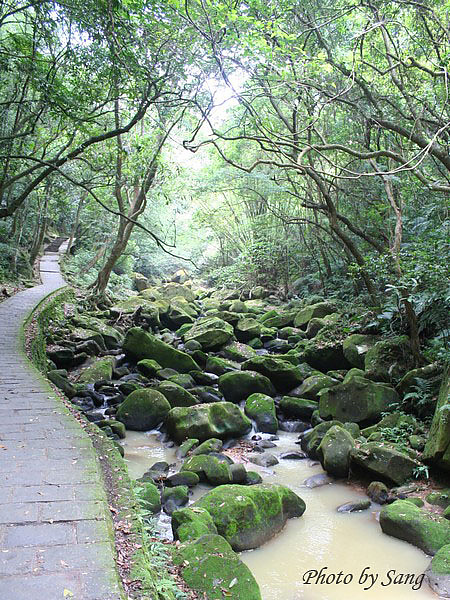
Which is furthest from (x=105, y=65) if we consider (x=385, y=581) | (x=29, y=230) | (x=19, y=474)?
(x=29, y=230)

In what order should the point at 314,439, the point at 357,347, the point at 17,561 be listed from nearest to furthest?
the point at 17,561 → the point at 314,439 → the point at 357,347

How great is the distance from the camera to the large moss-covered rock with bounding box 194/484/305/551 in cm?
434

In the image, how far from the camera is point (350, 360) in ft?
32.7

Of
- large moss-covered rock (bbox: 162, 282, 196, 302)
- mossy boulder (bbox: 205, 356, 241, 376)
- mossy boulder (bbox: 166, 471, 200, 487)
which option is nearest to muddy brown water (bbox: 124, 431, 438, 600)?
mossy boulder (bbox: 166, 471, 200, 487)

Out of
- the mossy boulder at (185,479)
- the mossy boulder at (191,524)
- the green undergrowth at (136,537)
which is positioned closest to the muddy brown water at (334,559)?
the mossy boulder at (185,479)

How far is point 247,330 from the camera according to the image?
45.3 ft

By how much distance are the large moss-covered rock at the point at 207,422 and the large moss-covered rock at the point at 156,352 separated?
3.04 m

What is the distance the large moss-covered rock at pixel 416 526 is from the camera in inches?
171

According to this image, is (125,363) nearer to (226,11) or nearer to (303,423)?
(303,423)

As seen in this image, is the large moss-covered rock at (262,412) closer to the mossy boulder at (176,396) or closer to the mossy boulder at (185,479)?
the mossy boulder at (176,396)

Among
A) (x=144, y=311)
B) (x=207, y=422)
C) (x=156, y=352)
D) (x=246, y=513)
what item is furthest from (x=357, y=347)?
(x=144, y=311)

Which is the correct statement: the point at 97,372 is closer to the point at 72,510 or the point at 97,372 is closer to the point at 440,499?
the point at 440,499

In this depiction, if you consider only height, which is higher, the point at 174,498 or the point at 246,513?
the point at 246,513

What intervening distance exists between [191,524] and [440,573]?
2.13 meters
